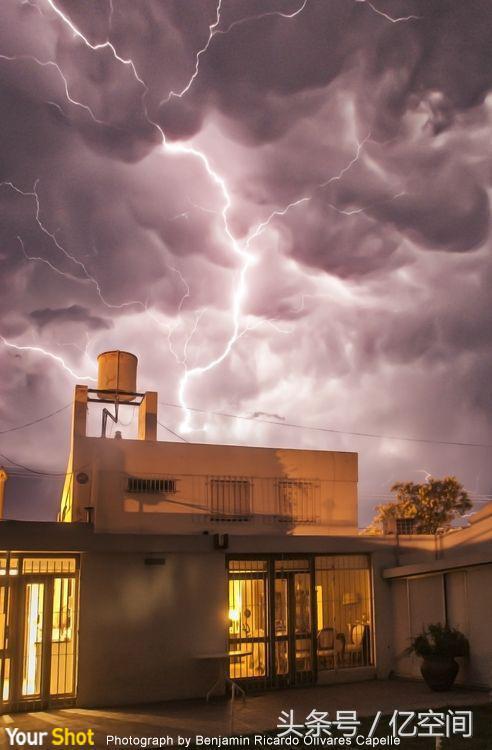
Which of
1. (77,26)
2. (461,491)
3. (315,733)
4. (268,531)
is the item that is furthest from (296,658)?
(461,491)

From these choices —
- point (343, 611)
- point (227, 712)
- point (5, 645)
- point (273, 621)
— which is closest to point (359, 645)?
point (343, 611)

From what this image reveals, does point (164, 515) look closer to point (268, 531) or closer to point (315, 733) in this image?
point (268, 531)

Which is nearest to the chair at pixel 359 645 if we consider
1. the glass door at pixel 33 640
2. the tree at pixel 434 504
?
the glass door at pixel 33 640

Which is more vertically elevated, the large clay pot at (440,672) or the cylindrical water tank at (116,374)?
the cylindrical water tank at (116,374)

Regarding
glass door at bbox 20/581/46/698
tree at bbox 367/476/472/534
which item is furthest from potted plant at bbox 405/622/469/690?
tree at bbox 367/476/472/534

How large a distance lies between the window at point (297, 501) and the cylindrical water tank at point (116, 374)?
5470mm

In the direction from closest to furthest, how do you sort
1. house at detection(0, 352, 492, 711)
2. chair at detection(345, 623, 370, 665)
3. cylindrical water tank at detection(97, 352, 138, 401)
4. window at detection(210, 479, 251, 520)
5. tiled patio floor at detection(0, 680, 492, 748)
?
tiled patio floor at detection(0, 680, 492, 748) < house at detection(0, 352, 492, 711) < chair at detection(345, 623, 370, 665) < window at detection(210, 479, 251, 520) < cylindrical water tank at detection(97, 352, 138, 401)

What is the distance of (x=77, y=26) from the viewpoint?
23656mm

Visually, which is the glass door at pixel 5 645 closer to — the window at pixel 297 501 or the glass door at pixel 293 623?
the glass door at pixel 293 623

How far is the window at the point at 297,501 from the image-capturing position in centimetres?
1889

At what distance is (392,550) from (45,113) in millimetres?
25378

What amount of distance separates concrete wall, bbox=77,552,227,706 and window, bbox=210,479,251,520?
6289mm

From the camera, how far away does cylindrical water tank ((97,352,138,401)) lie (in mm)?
21797

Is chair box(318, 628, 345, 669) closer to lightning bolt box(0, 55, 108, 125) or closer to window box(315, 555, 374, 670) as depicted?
window box(315, 555, 374, 670)
